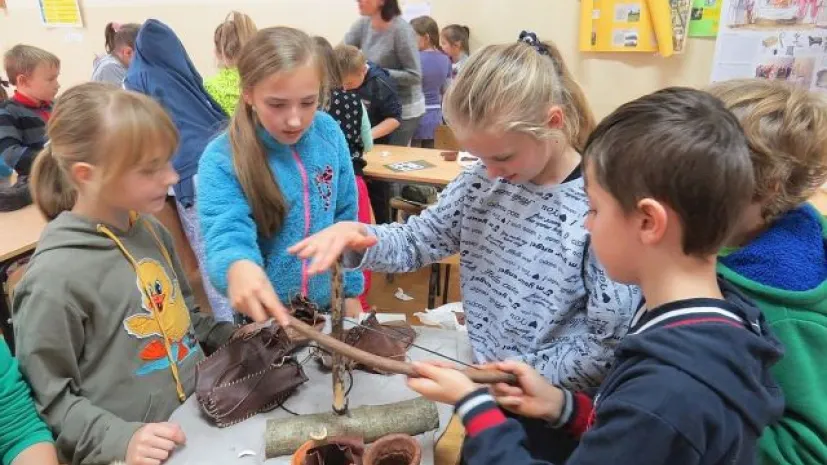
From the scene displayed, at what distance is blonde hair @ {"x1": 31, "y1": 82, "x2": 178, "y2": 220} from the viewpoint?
1.21 metres

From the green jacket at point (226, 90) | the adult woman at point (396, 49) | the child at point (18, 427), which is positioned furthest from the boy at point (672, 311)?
the adult woman at point (396, 49)

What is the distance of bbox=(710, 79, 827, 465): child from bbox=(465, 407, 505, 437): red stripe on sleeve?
18.0 inches

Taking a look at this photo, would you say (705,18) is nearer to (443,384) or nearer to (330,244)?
(330,244)

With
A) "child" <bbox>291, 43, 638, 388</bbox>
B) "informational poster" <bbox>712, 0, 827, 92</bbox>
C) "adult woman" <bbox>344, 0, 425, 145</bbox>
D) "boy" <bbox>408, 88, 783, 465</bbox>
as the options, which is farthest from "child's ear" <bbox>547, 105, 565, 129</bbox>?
"informational poster" <bbox>712, 0, 827, 92</bbox>

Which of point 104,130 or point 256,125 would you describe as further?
point 256,125

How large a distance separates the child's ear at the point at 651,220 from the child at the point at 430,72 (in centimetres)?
387

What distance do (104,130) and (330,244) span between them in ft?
1.80

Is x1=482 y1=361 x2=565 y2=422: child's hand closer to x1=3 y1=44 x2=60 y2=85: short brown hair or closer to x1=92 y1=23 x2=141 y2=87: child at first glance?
x1=3 y1=44 x2=60 y2=85: short brown hair

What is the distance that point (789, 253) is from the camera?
936 mm

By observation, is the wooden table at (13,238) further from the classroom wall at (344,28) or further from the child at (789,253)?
the classroom wall at (344,28)

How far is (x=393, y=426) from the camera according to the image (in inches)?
43.1

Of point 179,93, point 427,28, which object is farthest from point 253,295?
point 427,28

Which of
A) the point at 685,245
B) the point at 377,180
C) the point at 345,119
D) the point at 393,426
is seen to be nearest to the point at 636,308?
the point at 685,245

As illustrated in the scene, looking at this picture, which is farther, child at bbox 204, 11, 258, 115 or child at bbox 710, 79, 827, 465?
child at bbox 204, 11, 258, 115
